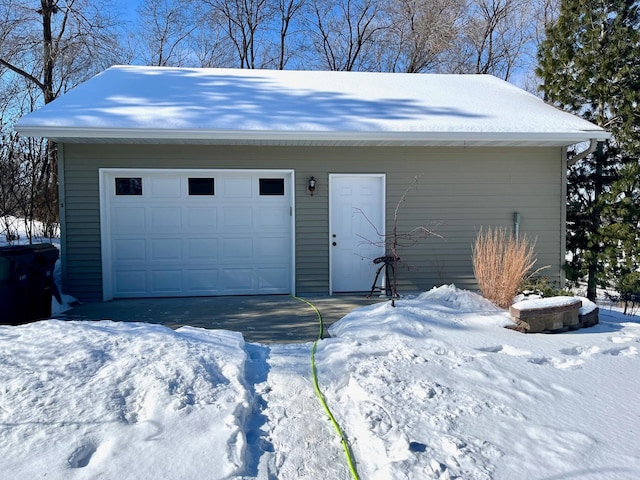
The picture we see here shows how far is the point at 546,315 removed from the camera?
4.86 metres

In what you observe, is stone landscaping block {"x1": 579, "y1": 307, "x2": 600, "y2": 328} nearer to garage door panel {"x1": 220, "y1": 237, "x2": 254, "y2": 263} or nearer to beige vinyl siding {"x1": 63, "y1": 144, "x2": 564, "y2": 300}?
beige vinyl siding {"x1": 63, "y1": 144, "x2": 564, "y2": 300}

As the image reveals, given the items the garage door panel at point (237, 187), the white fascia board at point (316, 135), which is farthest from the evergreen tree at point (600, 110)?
the garage door panel at point (237, 187)

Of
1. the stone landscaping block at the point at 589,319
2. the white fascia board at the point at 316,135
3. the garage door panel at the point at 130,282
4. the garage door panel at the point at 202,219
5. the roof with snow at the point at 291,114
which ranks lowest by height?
the stone landscaping block at the point at 589,319

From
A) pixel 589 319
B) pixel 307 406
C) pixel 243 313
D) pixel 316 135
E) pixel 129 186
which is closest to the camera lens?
pixel 307 406

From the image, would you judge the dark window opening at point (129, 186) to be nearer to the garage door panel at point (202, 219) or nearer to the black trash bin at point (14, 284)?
the garage door panel at point (202, 219)

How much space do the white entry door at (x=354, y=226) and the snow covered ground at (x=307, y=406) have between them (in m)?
3.03

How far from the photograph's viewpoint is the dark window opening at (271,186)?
24.0 feet

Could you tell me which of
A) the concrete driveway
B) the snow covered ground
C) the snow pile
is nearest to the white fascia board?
the concrete driveway

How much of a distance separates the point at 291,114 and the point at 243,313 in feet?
10.9

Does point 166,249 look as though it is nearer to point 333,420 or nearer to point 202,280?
point 202,280

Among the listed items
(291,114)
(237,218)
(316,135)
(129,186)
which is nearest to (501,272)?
(316,135)

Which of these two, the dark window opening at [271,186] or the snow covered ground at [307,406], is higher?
the dark window opening at [271,186]

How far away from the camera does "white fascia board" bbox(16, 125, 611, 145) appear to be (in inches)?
242

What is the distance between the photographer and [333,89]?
8.66 metres
